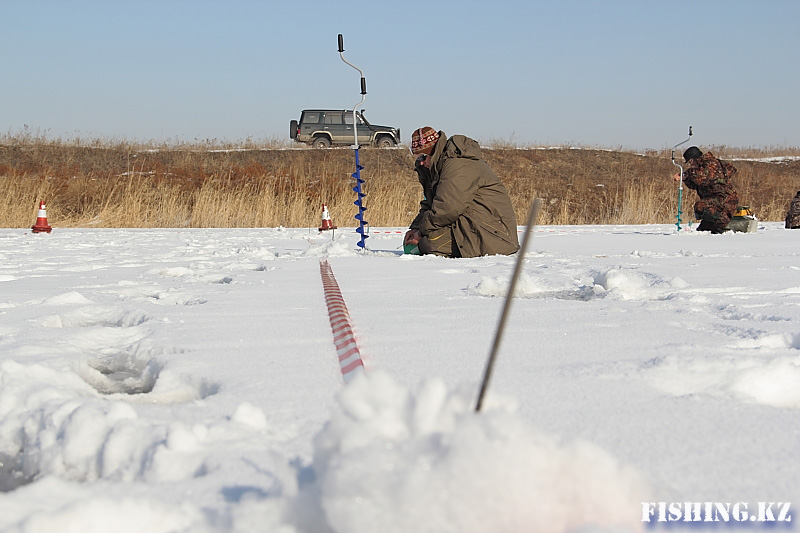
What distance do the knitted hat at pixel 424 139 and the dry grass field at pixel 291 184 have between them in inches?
284

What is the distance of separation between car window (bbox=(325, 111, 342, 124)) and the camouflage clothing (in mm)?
19105

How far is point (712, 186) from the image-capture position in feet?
29.0

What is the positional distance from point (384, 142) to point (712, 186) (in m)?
20.4

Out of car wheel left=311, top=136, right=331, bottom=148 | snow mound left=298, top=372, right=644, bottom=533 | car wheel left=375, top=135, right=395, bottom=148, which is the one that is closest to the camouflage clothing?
snow mound left=298, top=372, right=644, bottom=533

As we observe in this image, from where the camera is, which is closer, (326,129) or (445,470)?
(445,470)

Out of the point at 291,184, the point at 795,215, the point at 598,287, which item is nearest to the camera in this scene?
the point at 598,287

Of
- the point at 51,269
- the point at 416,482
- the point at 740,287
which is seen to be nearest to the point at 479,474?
the point at 416,482

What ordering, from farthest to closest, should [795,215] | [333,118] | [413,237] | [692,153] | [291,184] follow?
[333,118]
[291,184]
[795,215]
[692,153]
[413,237]

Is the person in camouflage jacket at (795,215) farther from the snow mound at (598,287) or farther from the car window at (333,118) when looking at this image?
the car window at (333,118)

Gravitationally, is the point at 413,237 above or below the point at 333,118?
below

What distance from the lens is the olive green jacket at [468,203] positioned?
558 cm

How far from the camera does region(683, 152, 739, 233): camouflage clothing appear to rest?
884 cm

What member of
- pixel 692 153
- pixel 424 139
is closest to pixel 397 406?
pixel 424 139

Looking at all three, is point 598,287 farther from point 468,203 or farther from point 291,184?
point 291,184
